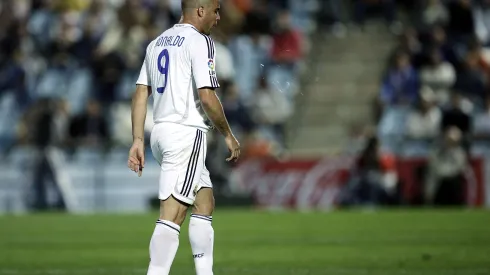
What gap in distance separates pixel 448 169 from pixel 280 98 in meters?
4.35

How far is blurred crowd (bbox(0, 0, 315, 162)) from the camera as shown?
23391 millimetres

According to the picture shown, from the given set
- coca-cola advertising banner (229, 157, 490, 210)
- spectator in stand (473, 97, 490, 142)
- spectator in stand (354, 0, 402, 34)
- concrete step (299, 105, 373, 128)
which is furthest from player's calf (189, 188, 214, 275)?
spectator in stand (354, 0, 402, 34)

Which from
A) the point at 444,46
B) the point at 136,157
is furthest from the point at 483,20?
the point at 136,157

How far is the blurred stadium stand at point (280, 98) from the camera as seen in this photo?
21.9 metres

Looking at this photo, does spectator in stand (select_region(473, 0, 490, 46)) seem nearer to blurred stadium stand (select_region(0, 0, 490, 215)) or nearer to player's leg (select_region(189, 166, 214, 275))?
blurred stadium stand (select_region(0, 0, 490, 215))

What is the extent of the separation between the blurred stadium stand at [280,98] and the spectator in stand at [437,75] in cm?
2

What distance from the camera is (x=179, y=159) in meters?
7.74

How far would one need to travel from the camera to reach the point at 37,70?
2564cm

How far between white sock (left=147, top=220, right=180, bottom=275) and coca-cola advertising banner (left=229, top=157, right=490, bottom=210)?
14310 millimetres

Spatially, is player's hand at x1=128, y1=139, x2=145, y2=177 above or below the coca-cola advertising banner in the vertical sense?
above

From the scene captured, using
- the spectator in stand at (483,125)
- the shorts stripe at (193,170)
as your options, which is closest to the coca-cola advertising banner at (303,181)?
the spectator in stand at (483,125)

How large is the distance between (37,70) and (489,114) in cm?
1004

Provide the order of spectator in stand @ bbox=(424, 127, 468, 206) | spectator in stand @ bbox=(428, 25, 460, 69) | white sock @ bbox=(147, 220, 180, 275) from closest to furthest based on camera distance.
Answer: white sock @ bbox=(147, 220, 180, 275) < spectator in stand @ bbox=(424, 127, 468, 206) < spectator in stand @ bbox=(428, 25, 460, 69)

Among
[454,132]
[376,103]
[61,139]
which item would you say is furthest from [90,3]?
[454,132]
